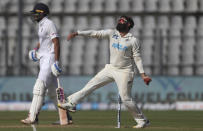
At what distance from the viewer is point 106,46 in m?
26.0

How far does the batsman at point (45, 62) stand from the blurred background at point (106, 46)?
11.4 metres

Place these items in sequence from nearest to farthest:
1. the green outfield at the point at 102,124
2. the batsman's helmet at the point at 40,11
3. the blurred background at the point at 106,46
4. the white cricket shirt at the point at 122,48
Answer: the green outfield at the point at 102,124, the white cricket shirt at the point at 122,48, the batsman's helmet at the point at 40,11, the blurred background at the point at 106,46

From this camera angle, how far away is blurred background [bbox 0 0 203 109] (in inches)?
905

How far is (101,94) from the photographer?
75.9 feet

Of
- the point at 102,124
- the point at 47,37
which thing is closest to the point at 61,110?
the point at 47,37

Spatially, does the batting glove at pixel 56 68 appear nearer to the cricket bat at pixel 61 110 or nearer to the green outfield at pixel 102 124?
the cricket bat at pixel 61 110

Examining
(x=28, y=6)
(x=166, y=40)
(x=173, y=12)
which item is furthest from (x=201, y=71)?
(x=28, y=6)

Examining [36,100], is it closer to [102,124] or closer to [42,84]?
[42,84]

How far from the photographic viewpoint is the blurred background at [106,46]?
23.0 metres

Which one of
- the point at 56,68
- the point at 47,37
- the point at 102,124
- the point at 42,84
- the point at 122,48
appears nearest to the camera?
the point at 122,48

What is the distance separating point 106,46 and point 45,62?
14.7 m

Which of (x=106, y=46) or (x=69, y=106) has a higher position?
(x=106, y=46)

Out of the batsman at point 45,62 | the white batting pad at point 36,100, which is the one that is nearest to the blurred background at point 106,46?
the batsman at point 45,62

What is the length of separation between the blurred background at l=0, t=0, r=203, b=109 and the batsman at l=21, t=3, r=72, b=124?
11.4 m
